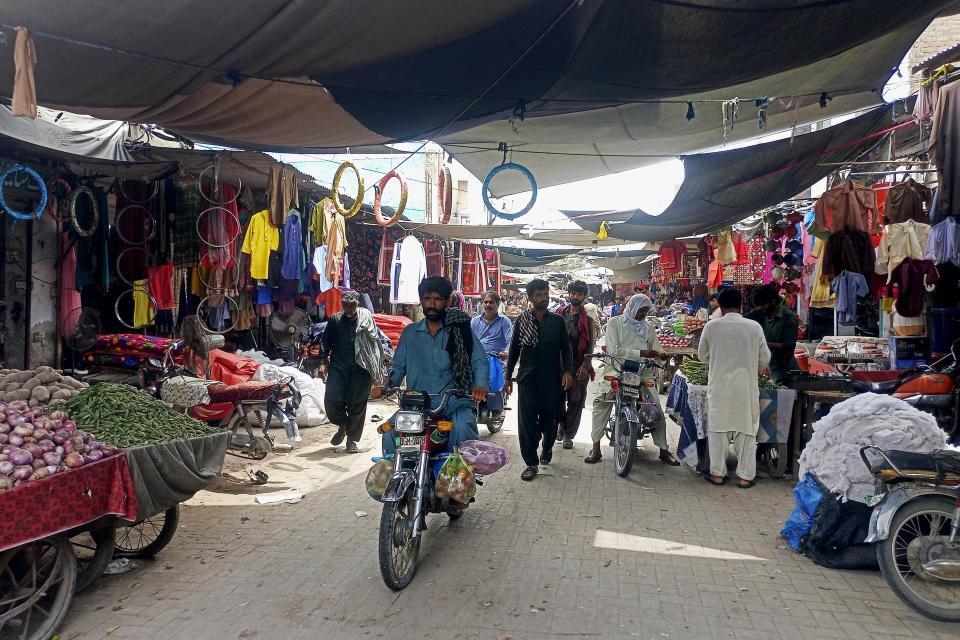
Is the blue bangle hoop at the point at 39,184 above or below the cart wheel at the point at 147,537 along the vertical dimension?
above

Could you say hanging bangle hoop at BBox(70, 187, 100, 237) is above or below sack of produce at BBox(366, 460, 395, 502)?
above

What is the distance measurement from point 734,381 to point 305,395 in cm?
595

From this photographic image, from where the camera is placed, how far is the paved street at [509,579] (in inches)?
140

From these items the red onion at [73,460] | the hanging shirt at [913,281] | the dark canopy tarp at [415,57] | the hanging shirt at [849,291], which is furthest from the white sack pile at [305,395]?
the hanging shirt at [913,281]

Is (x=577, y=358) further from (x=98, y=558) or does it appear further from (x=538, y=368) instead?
(x=98, y=558)

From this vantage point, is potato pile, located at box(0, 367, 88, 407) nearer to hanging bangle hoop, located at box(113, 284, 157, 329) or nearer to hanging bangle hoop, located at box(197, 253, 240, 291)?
hanging bangle hoop, located at box(113, 284, 157, 329)

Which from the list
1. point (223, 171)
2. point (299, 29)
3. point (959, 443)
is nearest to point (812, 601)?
point (959, 443)

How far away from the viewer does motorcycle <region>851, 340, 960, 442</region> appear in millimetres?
5955

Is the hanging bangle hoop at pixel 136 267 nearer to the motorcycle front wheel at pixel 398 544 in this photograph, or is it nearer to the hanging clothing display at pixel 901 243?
the motorcycle front wheel at pixel 398 544

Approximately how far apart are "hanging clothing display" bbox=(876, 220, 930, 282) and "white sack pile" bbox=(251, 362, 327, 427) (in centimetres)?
741

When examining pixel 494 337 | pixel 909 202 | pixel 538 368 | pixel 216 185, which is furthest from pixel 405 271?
pixel 909 202

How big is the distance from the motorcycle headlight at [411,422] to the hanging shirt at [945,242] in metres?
5.66

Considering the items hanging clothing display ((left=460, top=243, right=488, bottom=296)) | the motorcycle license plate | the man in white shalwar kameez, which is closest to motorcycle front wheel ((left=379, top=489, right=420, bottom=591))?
the motorcycle license plate

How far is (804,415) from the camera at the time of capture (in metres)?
6.94
